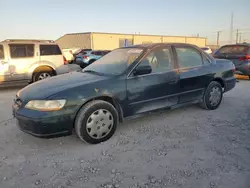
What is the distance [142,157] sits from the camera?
3.06m

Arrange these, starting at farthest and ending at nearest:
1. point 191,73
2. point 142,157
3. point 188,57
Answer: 1. point 188,57
2. point 191,73
3. point 142,157

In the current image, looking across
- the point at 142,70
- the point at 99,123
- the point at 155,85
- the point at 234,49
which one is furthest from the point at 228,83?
the point at 234,49

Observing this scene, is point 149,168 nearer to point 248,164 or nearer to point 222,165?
point 222,165

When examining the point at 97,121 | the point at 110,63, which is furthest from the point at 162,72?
the point at 97,121

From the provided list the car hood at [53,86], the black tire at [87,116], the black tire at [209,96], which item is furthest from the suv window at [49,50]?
the black tire at [209,96]

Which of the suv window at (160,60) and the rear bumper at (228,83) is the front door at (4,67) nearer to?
the suv window at (160,60)

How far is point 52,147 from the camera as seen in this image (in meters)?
3.43

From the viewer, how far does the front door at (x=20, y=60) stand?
772cm

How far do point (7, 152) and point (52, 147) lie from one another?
0.63 meters

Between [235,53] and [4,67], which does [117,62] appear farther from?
[235,53]

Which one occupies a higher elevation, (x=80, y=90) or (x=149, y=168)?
(x=80, y=90)

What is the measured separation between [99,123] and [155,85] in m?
1.23

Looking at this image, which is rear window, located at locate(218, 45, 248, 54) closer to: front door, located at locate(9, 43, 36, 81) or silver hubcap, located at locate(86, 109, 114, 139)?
silver hubcap, located at locate(86, 109, 114, 139)

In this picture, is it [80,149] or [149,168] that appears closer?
[149,168]
